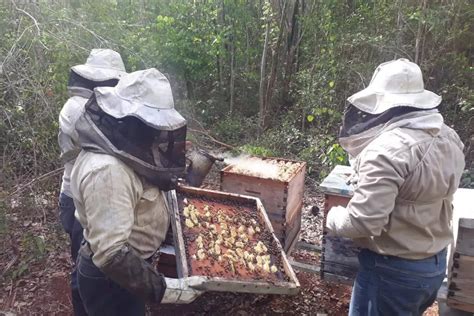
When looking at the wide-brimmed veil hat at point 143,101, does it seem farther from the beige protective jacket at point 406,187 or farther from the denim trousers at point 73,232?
the denim trousers at point 73,232

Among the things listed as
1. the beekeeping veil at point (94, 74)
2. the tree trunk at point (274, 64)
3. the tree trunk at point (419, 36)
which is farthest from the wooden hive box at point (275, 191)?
the tree trunk at point (274, 64)

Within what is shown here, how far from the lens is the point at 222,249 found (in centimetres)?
286

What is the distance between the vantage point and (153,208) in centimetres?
216

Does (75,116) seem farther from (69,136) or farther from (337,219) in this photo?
(337,219)

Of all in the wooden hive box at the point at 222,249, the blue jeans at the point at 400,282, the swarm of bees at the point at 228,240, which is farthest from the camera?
the swarm of bees at the point at 228,240

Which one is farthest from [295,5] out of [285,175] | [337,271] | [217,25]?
[337,271]

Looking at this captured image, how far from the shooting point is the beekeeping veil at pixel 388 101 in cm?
216

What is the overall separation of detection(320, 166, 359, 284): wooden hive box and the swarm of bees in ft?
1.76

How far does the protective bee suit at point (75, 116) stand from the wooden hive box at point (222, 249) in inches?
33.2

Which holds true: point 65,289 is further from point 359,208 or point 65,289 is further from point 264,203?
point 359,208

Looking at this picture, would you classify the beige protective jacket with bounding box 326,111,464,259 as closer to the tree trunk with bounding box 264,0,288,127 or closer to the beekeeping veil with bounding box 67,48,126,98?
the beekeeping veil with bounding box 67,48,126,98

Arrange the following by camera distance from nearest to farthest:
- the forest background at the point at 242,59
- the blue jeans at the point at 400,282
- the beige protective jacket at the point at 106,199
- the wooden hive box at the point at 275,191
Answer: the beige protective jacket at the point at 106,199
the blue jeans at the point at 400,282
the wooden hive box at the point at 275,191
the forest background at the point at 242,59

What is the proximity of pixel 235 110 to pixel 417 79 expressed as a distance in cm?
838

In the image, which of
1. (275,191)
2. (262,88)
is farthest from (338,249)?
(262,88)
